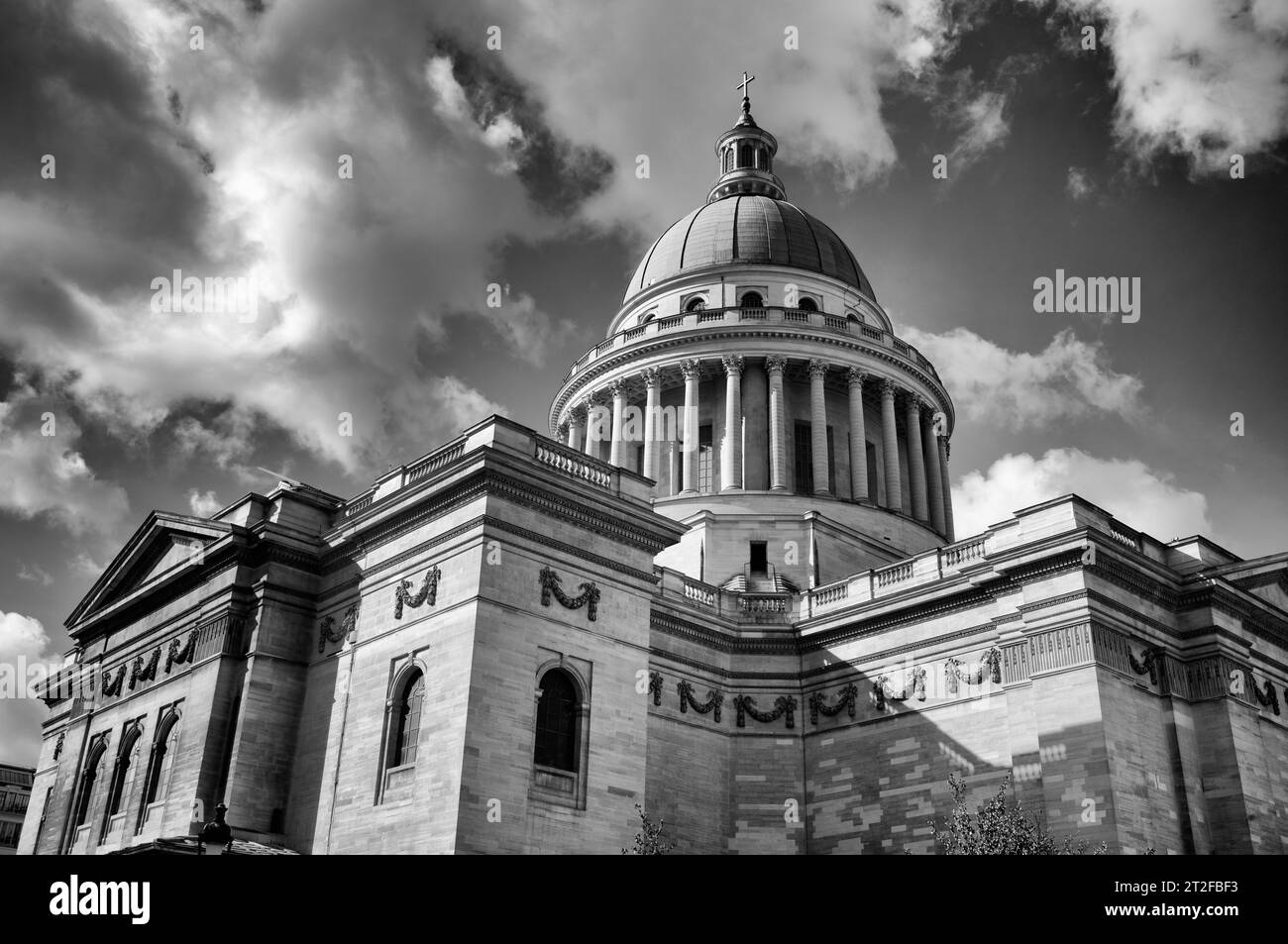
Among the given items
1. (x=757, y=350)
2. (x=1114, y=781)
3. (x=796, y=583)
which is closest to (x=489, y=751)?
(x=1114, y=781)

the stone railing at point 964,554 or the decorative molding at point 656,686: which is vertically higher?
the stone railing at point 964,554

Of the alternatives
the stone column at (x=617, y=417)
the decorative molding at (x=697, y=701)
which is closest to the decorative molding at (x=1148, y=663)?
the decorative molding at (x=697, y=701)

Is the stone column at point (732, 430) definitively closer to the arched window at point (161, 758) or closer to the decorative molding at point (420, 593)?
the decorative molding at point (420, 593)

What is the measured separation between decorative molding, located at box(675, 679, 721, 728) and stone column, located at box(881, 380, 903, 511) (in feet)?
49.5

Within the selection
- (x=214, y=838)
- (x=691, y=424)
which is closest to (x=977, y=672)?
(x=691, y=424)

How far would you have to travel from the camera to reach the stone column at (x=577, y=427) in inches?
2149

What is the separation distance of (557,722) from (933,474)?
29.5 m

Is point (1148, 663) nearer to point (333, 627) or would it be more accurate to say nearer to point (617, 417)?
point (333, 627)

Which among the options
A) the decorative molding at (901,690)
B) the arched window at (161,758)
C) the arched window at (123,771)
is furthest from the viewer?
the arched window at (123,771)

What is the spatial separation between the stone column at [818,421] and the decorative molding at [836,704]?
11808 millimetres

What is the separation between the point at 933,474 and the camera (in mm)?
53000
